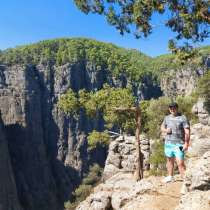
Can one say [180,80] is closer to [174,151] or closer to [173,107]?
[174,151]

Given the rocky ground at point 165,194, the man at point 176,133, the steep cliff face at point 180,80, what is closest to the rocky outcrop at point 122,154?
the rocky ground at point 165,194

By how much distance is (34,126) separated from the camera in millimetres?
116062

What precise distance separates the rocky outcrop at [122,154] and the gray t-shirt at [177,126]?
29.6 metres

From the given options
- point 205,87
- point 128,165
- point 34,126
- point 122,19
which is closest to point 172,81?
point 34,126

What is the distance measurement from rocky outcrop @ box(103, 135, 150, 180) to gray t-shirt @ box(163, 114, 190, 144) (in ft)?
97.2

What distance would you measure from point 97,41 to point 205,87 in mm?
127555

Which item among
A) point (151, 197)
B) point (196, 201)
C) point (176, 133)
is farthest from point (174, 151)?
point (196, 201)

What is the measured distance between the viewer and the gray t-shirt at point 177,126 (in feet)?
51.2

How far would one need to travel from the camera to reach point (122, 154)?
47.5 metres

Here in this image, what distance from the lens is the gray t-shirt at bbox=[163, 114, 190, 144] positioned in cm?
1562

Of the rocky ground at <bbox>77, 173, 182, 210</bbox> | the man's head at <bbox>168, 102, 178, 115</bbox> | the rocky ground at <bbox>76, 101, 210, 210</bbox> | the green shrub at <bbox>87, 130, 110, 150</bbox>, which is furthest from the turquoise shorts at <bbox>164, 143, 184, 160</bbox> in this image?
the green shrub at <bbox>87, 130, 110, 150</bbox>

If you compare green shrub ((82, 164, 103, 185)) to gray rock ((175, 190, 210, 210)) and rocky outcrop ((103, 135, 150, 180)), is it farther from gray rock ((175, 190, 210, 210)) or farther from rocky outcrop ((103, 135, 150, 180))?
gray rock ((175, 190, 210, 210))

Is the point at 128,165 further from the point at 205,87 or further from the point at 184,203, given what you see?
the point at 184,203

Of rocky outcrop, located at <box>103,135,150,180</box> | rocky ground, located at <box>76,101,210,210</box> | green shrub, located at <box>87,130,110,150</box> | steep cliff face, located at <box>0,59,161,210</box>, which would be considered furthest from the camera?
steep cliff face, located at <box>0,59,161,210</box>
